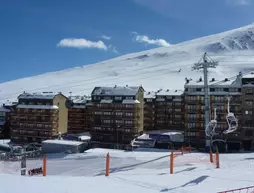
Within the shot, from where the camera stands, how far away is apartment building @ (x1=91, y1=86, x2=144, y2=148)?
72.1m

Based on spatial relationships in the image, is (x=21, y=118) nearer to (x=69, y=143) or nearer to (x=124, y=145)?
(x=69, y=143)

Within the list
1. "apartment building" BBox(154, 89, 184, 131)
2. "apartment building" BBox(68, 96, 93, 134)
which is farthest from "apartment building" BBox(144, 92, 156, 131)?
"apartment building" BBox(68, 96, 93, 134)

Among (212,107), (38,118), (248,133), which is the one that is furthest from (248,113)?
(38,118)

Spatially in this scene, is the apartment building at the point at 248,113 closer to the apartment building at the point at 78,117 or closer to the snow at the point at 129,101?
the snow at the point at 129,101

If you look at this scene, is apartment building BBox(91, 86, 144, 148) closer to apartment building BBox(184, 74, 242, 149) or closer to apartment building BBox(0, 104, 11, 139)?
apartment building BBox(184, 74, 242, 149)

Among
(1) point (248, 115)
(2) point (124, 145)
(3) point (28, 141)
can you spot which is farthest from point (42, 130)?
(1) point (248, 115)

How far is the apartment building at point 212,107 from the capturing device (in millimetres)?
62781

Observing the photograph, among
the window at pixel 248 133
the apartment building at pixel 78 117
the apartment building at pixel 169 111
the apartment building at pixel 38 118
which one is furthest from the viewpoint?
the apartment building at pixel 78 117

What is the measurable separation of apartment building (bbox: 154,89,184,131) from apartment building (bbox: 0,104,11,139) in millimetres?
44200

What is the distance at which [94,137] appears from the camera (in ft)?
244

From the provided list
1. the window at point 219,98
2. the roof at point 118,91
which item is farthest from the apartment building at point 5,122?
the window at point 219,98

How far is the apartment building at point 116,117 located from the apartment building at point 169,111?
10.3 meters

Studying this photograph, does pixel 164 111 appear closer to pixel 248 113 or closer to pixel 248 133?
pixel 248 113

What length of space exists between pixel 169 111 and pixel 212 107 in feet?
67.8
